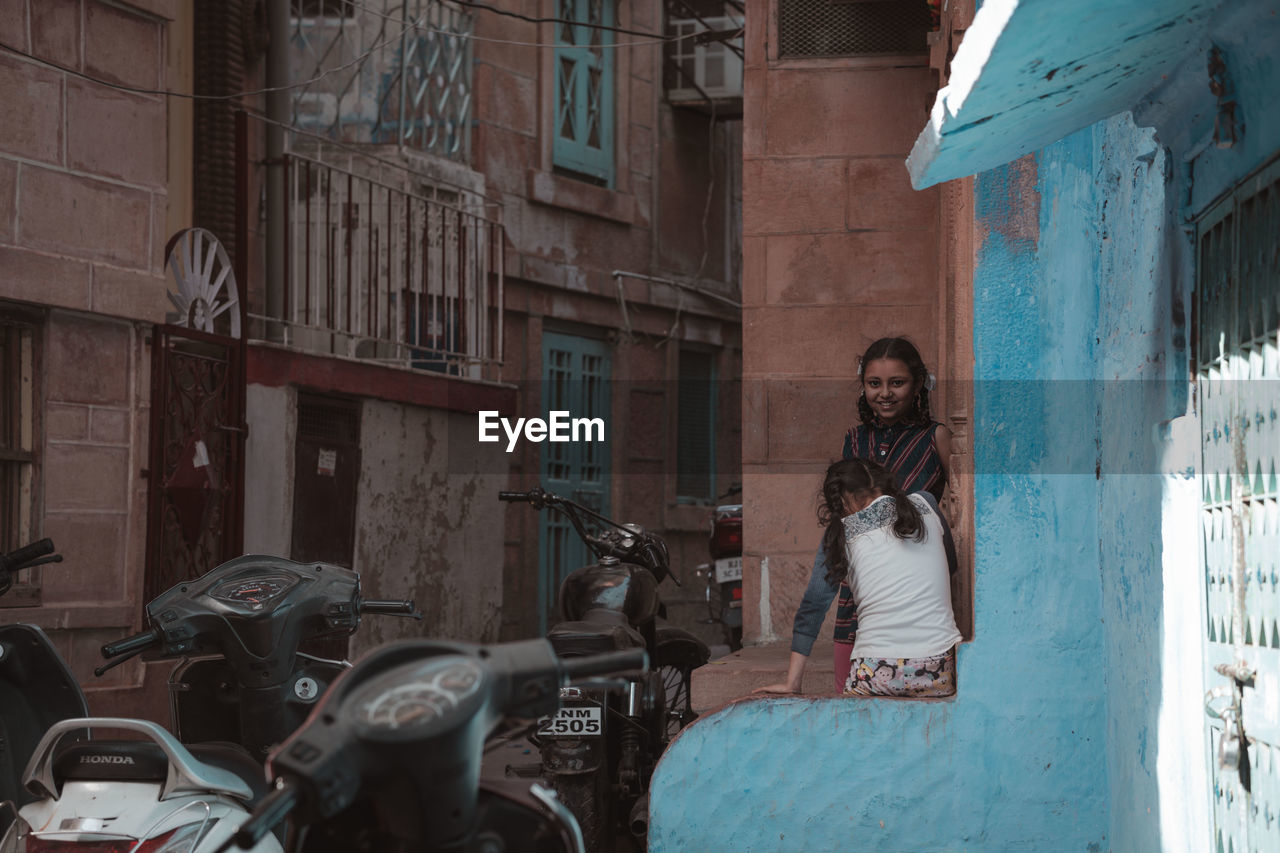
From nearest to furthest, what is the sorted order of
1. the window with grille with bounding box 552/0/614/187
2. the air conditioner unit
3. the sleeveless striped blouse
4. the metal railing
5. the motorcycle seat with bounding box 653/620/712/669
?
the sleeveless striped blouse → the motorcycle seat with bounding box 653/620/712/669 → the metal railing → the window with grille with bounding box 552/0/614/187 → the air conditioner unit

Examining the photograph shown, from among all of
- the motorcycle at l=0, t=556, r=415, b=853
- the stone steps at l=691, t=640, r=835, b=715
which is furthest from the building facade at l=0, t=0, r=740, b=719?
the motorcycle at l=0, t=556, r=415, b=853

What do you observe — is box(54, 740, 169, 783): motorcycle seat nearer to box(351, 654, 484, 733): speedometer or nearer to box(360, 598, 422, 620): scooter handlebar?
box(360, 598, 422, 620): scooter handlebar

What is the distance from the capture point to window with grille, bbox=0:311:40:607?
6.89m

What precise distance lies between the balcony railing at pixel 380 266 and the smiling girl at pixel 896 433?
573 centimetres

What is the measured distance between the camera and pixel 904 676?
4562mm

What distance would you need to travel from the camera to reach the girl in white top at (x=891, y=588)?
14.9 ft

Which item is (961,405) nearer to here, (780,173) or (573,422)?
(780,173)

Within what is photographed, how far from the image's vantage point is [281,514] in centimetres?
979

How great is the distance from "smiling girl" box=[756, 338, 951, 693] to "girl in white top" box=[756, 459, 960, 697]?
1.05 ft

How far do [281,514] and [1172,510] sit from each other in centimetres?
707

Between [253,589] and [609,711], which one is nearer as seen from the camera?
[253,589]

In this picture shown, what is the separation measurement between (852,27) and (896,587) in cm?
344

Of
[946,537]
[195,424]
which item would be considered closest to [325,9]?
[195,424]

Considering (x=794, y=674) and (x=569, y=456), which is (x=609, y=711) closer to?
(x=794, y=674)
